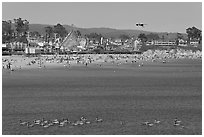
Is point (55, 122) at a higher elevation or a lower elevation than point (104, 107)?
higher

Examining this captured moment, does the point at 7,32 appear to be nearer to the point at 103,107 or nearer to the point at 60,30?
the point at 60,30

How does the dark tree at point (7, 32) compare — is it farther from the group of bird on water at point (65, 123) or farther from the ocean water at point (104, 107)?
the group of bird on water at point (65, 123)

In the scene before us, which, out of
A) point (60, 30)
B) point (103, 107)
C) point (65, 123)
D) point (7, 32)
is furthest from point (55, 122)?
point (60, 30)

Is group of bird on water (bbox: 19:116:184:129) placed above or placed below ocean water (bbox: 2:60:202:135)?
above

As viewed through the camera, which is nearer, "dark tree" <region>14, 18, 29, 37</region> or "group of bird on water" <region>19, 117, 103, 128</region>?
"group of bird on water" <region>19, 117, 103, 128</region>

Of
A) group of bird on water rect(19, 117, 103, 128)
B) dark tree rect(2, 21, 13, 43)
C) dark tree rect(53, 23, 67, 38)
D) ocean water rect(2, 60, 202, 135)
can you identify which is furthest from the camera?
dark tree rect(53, 23, 67, 38)

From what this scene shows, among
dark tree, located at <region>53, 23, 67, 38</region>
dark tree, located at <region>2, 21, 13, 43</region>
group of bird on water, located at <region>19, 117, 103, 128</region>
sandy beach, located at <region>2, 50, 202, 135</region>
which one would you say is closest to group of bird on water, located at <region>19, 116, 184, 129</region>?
group of bird on water, located at <region>19, 117, 103, 128</region>

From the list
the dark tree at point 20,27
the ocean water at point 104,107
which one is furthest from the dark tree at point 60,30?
the ocean water at point 104,107

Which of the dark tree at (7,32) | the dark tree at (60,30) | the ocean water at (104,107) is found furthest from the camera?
the dark tree at (60,30)

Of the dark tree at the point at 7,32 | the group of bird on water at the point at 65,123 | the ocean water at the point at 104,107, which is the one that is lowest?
the ocean water at the point at 104,107

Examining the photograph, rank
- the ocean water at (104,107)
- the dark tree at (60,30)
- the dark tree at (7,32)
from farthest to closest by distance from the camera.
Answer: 1. the dark tree at (60,30)
2. the dark tree at (7,32)
3. the ocean water at (104,107)

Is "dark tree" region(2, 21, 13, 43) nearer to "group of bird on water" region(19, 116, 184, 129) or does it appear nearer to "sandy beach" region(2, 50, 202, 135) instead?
"sandy beach" region(2, 50, 202, 135)
